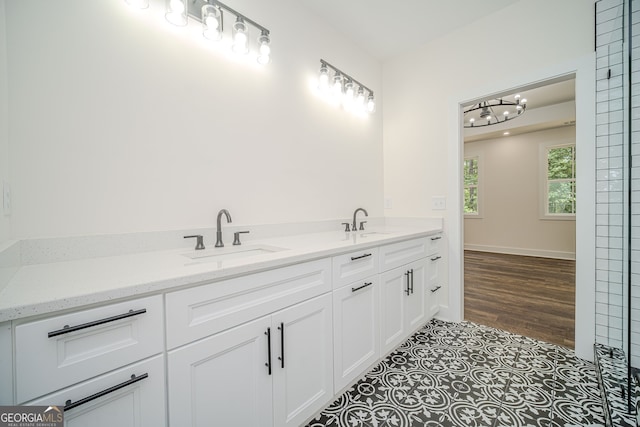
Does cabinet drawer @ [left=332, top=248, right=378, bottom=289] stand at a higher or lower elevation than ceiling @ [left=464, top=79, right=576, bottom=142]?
lower

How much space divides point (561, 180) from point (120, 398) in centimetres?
699

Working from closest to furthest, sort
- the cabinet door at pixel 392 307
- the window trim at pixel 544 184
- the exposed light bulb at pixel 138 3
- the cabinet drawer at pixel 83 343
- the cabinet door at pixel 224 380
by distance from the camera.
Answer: the cabinet drawer at pixel 83 343 < the cabinet door at pixel 224 380 < the exposed light bulb at pixel 138 3 < the cabinet door at pixel 392 307 < the window trim at pixel 544 184

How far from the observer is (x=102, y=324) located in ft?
2.23

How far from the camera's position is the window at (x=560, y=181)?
4.99m

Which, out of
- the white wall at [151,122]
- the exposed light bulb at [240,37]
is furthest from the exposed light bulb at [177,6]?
the exposed light bulb at [240,37]

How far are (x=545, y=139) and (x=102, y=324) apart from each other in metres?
7.04

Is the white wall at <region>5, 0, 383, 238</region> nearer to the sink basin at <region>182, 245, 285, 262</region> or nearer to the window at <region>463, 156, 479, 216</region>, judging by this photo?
the sink basin at <region>182, 245, 285, 262</region>

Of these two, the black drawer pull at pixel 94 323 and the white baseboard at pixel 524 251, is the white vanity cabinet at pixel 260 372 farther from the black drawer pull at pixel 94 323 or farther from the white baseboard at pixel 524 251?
the white baseboard at pixel 524 251

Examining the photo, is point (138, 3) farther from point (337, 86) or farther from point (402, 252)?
point (402, 252)

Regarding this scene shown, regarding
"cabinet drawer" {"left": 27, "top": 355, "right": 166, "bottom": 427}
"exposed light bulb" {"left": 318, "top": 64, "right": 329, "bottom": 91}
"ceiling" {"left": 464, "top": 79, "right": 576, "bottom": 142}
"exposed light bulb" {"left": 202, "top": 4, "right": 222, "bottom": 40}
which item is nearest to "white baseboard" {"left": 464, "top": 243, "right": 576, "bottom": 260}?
"ceiling" {"left": 464, "top": 79, "right": 576, "bottom": 142}

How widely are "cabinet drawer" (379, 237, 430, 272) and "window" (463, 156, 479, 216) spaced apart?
188 inches

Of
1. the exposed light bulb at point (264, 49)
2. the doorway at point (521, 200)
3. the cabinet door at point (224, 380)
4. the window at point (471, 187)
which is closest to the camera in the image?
the cabinet door at point (224, 380)

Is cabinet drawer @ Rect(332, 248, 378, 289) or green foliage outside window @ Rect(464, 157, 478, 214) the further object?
green foliage outside window @ Rect(464, 157, 478, 214)

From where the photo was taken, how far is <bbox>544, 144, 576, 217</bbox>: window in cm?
499
